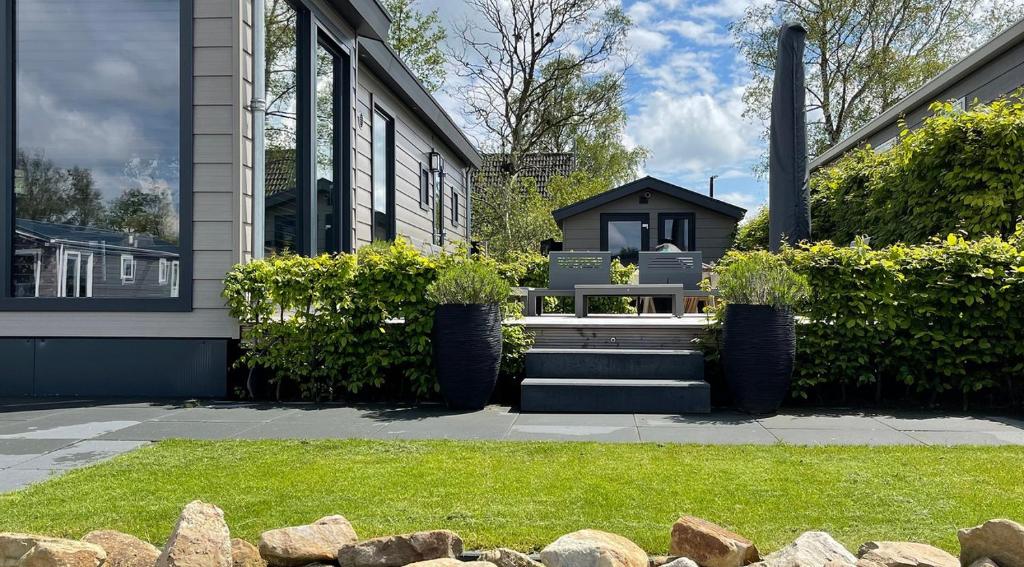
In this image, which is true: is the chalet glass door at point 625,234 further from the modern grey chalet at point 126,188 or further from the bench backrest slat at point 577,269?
the modern grey chalet at point 126,188

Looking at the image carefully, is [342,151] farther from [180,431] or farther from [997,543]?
[997,543]

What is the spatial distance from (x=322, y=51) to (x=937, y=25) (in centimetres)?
2213

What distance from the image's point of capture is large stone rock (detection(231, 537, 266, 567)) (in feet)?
7.82

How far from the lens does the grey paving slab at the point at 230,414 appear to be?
509 cm

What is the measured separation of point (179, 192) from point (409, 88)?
5440mm

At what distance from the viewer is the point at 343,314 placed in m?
5.90

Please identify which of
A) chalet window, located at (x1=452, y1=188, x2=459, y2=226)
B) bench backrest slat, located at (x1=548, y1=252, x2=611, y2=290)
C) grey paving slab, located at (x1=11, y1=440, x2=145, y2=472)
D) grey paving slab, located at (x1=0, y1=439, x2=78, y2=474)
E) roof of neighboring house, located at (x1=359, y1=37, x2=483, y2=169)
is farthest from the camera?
chalet window, located at (x1=452, y1=188, x2=459, y2=226)

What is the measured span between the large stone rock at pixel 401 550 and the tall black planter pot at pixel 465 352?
310 centimetres

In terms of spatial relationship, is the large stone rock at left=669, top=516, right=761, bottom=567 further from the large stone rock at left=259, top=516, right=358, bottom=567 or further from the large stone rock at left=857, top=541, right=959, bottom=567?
the large stone rock at left=259, top=516, right=358, bottom=567

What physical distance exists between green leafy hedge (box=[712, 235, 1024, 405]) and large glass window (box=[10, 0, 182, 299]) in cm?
525

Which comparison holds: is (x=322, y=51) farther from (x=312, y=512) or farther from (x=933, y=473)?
(x=933, y=473)

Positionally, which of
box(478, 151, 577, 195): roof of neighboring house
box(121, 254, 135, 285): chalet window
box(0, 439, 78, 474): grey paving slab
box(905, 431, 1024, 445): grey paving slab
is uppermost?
box(478, 151, 577, 195): roof of neighboring house

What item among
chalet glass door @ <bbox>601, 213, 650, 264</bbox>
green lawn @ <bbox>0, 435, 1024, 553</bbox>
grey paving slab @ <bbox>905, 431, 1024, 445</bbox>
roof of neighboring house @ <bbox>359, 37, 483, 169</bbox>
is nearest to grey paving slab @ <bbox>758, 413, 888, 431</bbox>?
grey paving slab @ <bbox>905, 431, 1024, 445</bbox>

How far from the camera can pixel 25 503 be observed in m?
3.07
